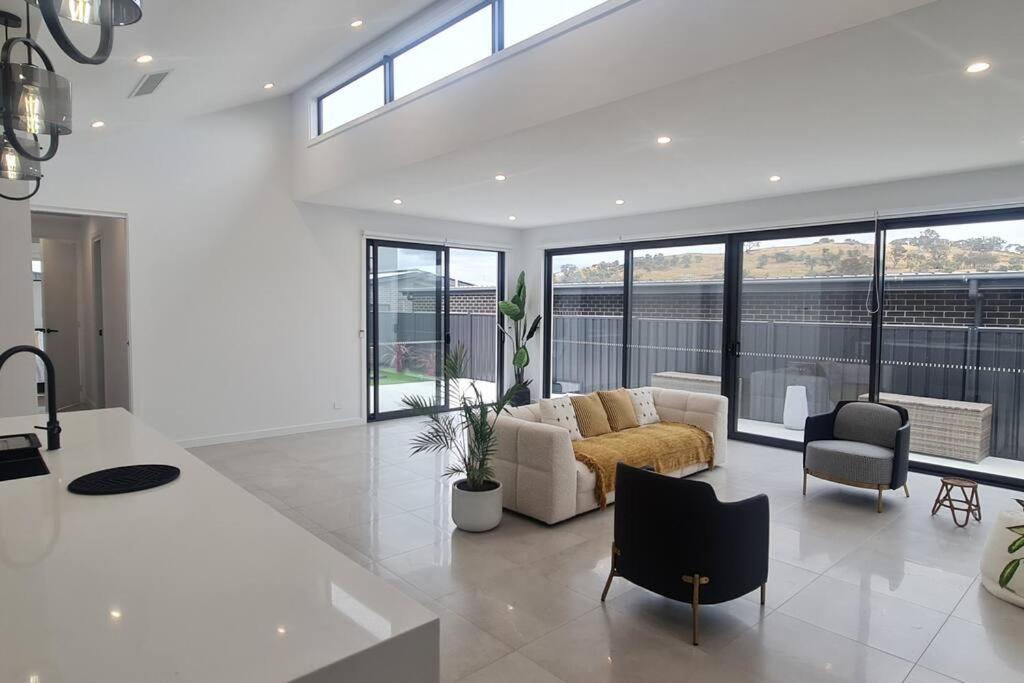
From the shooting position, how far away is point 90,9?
1.51 m

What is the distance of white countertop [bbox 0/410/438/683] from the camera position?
0.93m

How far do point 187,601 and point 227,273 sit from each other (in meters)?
5.88

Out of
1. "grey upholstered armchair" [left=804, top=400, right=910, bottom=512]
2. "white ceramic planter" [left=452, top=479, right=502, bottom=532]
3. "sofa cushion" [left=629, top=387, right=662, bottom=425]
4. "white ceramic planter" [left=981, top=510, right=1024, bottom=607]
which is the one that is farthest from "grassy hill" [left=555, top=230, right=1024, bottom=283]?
"white ceramic planter" [left=452, top=479, right=502, bottom=532]

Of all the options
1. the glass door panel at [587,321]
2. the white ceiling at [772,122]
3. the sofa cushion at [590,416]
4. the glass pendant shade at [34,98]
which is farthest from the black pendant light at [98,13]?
the glass door panel at [587,321]

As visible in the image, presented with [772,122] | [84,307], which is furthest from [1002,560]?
[84,307]

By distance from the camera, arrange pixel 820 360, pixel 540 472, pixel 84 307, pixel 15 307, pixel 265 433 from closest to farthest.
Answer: pixel 15 307 < pixel 540 472 < pixel 820 360 < pixel 265 433 < pixel 84 307

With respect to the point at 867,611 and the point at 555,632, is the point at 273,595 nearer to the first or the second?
the point at 555,632

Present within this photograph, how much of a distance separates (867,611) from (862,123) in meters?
2.80

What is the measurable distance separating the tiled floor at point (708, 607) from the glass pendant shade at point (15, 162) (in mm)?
2469

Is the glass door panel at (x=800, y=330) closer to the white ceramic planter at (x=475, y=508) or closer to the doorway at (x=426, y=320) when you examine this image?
the doorway at (x=426, y=320)

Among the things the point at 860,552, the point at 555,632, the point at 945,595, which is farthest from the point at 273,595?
the point at 860,552

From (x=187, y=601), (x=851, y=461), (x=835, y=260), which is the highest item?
(x=835, y=260)

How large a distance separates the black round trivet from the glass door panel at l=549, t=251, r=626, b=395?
260 inches

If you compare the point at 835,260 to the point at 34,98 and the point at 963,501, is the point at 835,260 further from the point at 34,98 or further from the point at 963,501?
the point at 34,98
